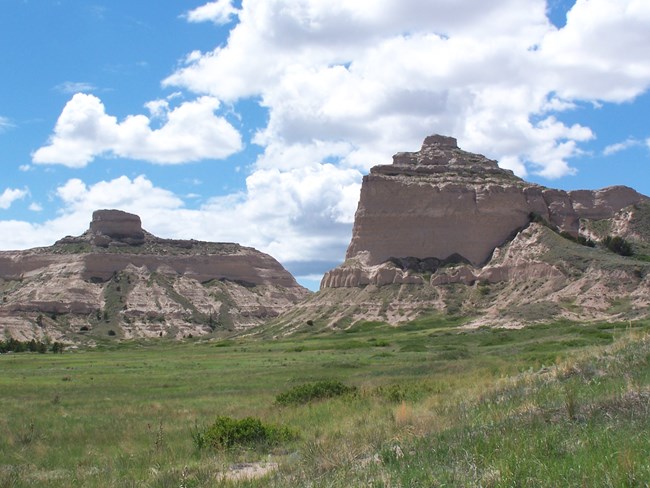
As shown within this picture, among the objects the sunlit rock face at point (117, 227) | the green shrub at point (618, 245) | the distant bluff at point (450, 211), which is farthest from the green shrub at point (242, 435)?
the sunlit rock face at point (117, 227)

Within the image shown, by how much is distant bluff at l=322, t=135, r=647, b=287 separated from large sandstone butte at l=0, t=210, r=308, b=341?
44.0 m

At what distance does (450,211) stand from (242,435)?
4126 inches

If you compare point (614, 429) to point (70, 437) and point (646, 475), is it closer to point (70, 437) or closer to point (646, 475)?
point (646, 475)

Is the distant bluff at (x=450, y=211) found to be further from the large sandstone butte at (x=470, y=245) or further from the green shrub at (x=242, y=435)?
the green shrub at (x=242, y=435)

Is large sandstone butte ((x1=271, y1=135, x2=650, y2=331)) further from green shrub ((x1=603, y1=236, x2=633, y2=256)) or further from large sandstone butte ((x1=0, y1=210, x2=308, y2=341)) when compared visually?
large sandstone butte ((x1=0, y1=210, x2=308, y2=341))

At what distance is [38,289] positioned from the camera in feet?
489

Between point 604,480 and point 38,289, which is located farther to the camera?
point 38,289

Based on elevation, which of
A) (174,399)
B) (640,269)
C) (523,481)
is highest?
(640,269)

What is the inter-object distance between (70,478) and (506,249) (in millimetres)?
105499

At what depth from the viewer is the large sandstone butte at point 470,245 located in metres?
97.3

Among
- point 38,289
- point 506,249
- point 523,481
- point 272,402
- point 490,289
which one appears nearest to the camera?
point 523,481

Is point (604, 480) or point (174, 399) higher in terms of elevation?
point (604, 480)

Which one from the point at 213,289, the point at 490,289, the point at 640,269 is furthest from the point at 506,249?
the point at 213,289

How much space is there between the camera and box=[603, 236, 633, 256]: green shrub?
112 meters
